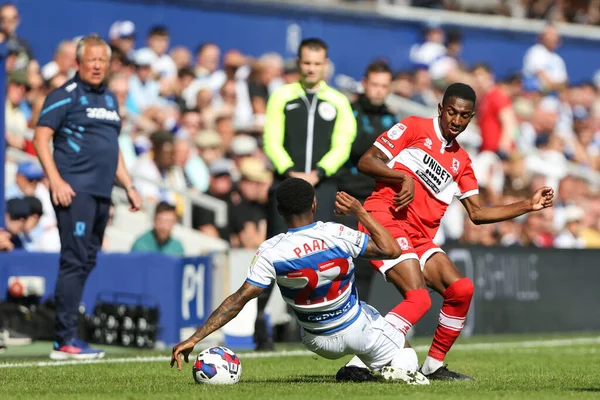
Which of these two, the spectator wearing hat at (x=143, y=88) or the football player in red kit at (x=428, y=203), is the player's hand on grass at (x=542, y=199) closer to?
the football player in red kit at (x=428, y=203)

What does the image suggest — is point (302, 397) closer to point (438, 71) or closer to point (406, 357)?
point (406, 357)

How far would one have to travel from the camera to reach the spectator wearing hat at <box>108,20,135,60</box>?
17.5m

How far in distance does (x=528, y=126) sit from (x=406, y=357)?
15041 mm

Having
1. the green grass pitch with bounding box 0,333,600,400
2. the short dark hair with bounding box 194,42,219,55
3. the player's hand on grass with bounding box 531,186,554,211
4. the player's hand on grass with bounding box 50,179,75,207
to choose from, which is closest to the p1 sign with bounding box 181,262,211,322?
the green grass pitch with bounding box 0,333,600,400

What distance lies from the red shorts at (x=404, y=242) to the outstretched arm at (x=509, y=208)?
0.41 metres

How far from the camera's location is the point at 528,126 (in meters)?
22.5

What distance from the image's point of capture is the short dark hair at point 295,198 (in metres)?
7.62

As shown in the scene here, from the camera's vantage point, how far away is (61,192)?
10148 mm

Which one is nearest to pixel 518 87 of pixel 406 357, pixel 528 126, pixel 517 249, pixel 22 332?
pixel 528 126

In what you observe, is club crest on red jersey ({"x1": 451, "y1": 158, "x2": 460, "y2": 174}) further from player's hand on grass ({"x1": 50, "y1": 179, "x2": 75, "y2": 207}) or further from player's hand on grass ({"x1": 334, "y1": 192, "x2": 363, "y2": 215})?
player's hand on grass ({"x1": 50, "y1": 179, "x2": 75, "y2": 207})

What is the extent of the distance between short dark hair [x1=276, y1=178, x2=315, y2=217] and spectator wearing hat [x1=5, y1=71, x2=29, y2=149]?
7798 mm

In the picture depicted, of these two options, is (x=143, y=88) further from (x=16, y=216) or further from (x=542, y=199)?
(x=542, y=199)

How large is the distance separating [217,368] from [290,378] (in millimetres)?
915

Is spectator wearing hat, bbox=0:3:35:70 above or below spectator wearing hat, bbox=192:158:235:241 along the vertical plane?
above
